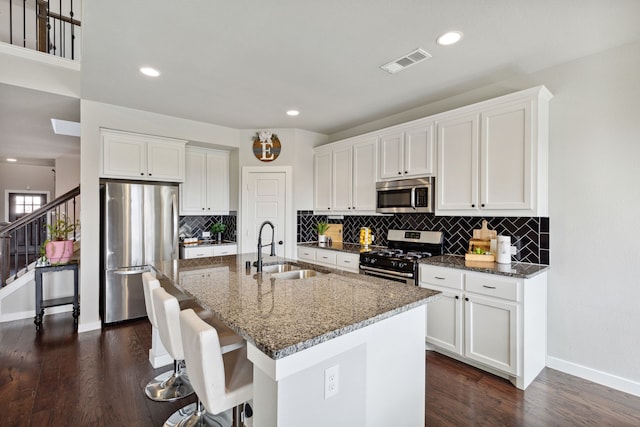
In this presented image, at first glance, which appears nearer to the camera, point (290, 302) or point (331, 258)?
point (290, 302)

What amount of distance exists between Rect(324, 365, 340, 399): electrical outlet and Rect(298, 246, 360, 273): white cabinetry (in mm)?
2351

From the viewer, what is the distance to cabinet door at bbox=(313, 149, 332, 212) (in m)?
4.56

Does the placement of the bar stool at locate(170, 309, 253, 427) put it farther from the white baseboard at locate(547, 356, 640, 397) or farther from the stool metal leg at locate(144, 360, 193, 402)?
the white baseboard at locate(547, 356, 640, 397)

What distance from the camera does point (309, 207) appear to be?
4801 millimetres

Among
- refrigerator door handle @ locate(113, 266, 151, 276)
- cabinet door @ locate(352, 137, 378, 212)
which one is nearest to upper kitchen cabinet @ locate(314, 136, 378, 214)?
cabinet door @ locate(352, 137, 378, 212)

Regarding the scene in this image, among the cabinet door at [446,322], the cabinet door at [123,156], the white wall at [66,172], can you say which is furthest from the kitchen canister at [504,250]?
the white wall at [66,172]

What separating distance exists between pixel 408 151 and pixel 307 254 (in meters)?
1.99

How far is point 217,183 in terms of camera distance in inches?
193

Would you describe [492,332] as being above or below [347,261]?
below

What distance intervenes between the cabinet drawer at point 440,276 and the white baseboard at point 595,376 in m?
1.05

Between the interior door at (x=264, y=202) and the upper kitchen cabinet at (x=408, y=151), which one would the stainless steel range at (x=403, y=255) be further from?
the interior door at (x=264, y=202)

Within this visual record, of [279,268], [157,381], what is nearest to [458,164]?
[279,268]

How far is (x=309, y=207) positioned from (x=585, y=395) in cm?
356

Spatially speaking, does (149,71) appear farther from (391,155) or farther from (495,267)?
(495,267)
